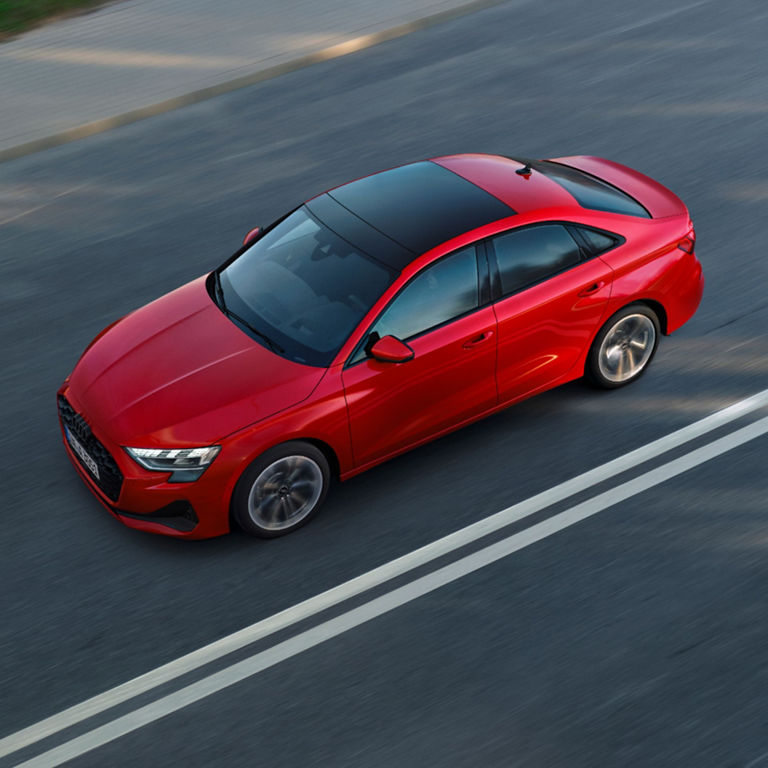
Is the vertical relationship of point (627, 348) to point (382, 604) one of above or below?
above

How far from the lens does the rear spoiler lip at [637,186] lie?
304 inches

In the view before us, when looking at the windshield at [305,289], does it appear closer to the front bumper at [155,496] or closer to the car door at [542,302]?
the car door at [542,302]

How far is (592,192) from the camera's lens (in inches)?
299

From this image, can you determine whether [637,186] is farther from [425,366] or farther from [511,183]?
[425,366]

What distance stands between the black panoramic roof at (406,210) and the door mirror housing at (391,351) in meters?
0.52

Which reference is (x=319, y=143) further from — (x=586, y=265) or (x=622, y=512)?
(x=622, y=512)

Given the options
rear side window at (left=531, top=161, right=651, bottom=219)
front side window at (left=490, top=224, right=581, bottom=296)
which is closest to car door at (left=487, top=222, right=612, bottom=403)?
front side window at (left=490, top=224, right=581, bottom=296)

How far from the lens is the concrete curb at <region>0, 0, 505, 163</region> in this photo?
11.5m

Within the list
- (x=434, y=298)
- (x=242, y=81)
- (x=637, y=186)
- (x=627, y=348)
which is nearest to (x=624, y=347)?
(x=627, y=348)

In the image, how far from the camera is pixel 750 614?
5898 mm

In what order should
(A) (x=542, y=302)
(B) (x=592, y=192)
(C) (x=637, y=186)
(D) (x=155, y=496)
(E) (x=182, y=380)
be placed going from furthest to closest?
(C) (x=637, y=186)
(B) (x=592, y=192)
(A) (x=542, y=302)
(E) (x=182, y=380)
(D) (x=155, y=496)

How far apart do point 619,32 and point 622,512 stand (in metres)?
8.31

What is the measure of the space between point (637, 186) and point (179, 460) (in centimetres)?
405

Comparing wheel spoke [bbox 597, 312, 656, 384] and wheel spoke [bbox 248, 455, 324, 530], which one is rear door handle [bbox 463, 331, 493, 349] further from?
wheel spoke [bbox 248, 455, 324, 530]
